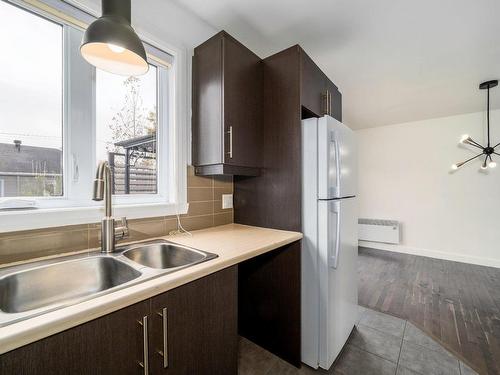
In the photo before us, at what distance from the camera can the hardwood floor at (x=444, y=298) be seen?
5.59ft

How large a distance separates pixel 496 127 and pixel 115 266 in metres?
4.91

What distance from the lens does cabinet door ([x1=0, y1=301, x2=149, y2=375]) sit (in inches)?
21.0

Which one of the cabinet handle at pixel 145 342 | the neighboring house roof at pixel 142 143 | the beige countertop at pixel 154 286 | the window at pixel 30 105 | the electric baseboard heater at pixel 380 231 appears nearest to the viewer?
the beige countertop at pixel 154 286

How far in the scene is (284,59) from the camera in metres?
1.54

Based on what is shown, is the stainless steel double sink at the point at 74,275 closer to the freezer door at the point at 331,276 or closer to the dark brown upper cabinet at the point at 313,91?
the freezer door at the point at 331,276

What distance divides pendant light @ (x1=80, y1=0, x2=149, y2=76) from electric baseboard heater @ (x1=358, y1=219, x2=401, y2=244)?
4286mm

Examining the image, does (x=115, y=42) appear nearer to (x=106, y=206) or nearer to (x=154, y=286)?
(x=106, y=206)

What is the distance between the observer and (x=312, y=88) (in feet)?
5.34

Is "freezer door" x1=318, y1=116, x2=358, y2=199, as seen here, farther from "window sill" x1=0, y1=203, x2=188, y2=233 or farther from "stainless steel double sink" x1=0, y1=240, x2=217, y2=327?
"window sill" x1=0, y1=203, x2=188, y2=233

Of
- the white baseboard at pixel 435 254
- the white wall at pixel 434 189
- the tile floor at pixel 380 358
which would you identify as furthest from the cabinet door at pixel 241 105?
the white baseboard at pixel 435 254

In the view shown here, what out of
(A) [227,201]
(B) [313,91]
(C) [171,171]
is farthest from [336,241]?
(C) [171,171]

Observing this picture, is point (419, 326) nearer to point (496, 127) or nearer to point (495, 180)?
point (495, 180)

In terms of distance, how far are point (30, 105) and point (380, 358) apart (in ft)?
8.36

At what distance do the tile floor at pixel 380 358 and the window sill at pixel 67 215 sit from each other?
1.16 metres
